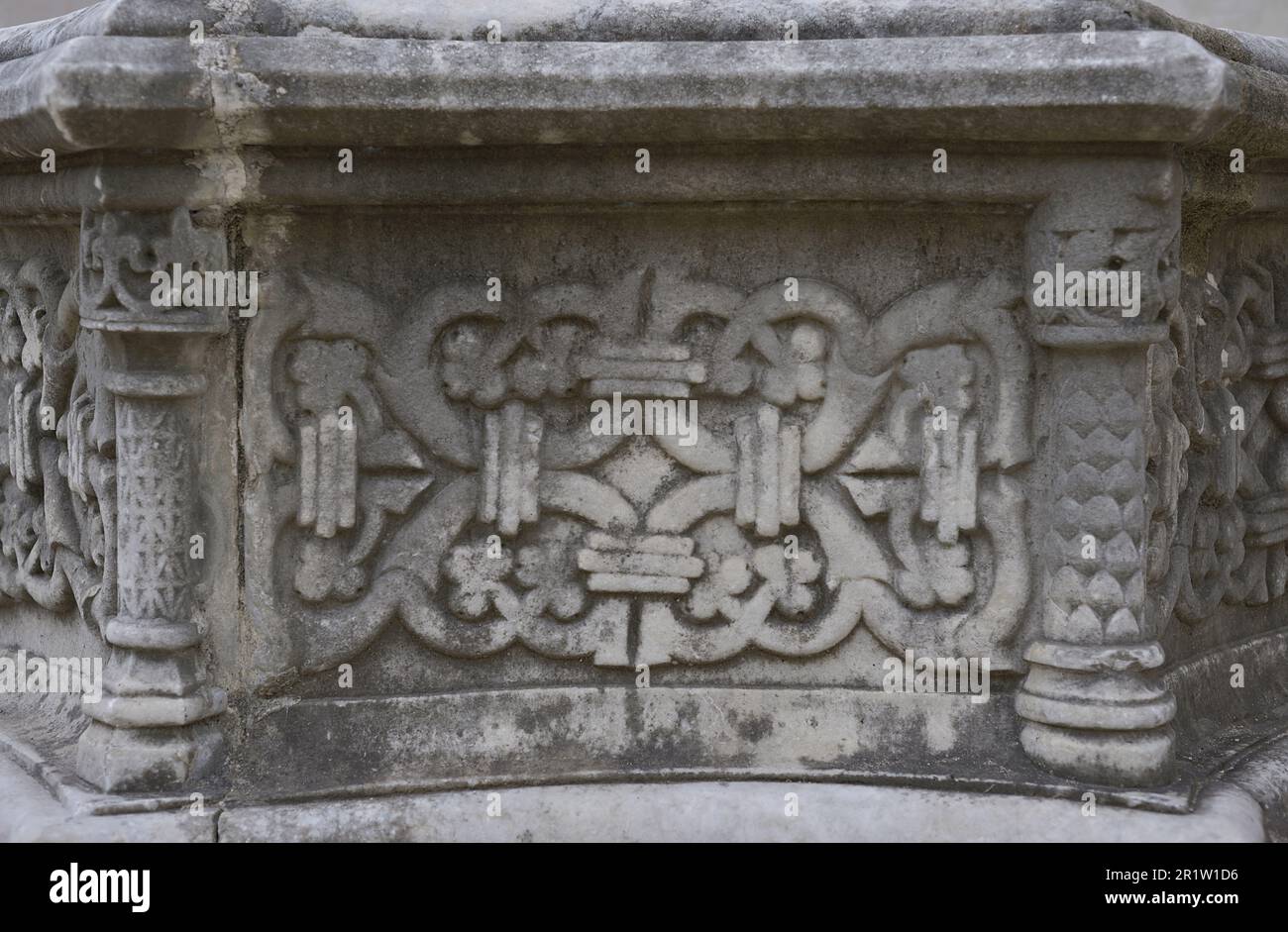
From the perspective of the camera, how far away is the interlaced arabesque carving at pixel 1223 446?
2.31m

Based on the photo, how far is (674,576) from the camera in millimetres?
2277

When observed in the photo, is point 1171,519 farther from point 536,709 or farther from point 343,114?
point 343,114

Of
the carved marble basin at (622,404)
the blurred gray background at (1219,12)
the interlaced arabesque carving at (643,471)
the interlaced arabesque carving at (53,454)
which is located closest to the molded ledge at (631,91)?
the carved marble basin at (622,404)

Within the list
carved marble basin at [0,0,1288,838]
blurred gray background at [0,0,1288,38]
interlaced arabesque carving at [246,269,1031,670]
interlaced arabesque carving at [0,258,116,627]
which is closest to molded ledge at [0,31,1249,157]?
carved marble basin at [0,0,1288,838]

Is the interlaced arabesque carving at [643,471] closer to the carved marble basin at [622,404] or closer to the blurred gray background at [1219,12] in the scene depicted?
the carved marble basin at [622,404]

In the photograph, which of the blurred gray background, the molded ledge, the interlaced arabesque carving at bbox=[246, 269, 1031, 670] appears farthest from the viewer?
the blurred gray background

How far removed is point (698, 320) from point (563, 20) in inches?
18.7

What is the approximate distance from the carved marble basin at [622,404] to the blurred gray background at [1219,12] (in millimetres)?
3416

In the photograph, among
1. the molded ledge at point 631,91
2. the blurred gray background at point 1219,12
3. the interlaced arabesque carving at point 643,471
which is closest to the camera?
the molded ledge at point 631,91

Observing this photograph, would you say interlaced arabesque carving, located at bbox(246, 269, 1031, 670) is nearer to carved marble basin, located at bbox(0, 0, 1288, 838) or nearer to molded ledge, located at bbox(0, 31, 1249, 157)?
carved marble basin, located at bbox(0, 0, 1288, 838)

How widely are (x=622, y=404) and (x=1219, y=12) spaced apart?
13.8ft

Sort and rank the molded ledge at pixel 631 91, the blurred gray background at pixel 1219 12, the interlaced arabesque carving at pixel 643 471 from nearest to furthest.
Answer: the molded ledge at pixel 631 91 → the interlaced arabesque carving at pixel 643 471 → the blurred gray background at pixel 1219 12

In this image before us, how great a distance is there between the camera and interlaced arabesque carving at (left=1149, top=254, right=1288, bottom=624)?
7.59 feet

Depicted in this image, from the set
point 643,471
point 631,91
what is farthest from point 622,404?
point 631,91
